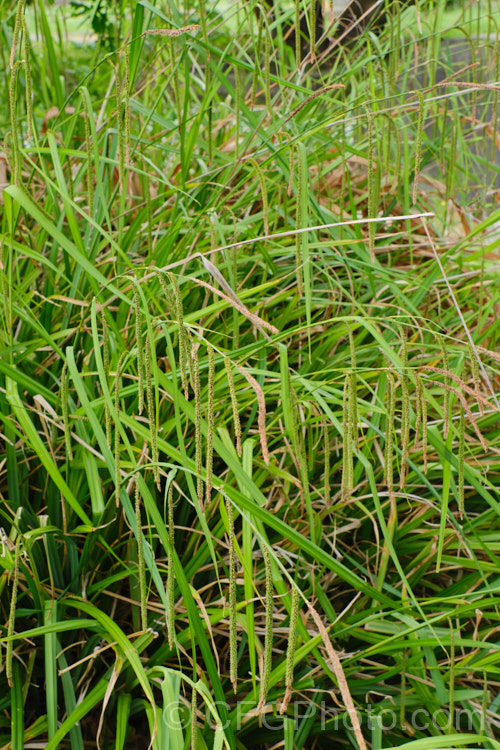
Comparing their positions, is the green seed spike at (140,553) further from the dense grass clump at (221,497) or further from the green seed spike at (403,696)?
the green seed spike at (403,696)

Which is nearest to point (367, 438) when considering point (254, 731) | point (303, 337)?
point (303, 337)

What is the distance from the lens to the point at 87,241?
109 cm

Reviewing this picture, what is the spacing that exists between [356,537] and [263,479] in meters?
0.20

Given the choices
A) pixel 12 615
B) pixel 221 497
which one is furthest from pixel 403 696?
pixel 12 615

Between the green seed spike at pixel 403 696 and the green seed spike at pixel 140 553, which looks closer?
the green seed spike at pixel 140 553

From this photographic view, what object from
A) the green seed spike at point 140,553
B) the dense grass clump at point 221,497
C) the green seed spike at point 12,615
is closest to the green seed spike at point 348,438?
the dense grass clump at point 221,497

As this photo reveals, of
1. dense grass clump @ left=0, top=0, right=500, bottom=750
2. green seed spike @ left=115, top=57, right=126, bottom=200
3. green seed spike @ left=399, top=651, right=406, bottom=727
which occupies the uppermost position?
green seed spike @ left=115, top=57, right=126, bottom=200

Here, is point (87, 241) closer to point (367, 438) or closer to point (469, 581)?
point (367, 438)

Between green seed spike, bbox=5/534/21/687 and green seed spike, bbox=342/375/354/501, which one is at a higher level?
green seed spike, bbox=342/375/354/501

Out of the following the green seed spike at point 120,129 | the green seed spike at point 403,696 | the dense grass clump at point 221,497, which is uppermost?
the green seed spike at point 120,129

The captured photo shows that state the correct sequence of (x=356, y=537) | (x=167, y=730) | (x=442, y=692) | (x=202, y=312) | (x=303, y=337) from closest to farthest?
(x=167, y=730) < (x=442, y=692) < (x=202, y=312) < (x=356, y=537) < (x=303, y=337)

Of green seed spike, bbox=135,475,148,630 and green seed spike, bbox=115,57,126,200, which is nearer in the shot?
green seed spike, bbox=135,475,148,630

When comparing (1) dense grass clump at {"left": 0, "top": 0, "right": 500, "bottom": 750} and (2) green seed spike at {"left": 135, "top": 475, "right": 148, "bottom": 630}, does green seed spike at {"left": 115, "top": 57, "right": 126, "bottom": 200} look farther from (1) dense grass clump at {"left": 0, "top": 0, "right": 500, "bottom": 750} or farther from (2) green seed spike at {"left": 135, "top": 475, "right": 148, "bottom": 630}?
(2) green seed spike at {"left": 135, "top": 475, "right": 148, "bottom": 630}

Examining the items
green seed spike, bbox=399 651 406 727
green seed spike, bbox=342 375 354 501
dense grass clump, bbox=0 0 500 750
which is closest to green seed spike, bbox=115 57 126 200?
dense grass clump, bbox=0 0 500 750
